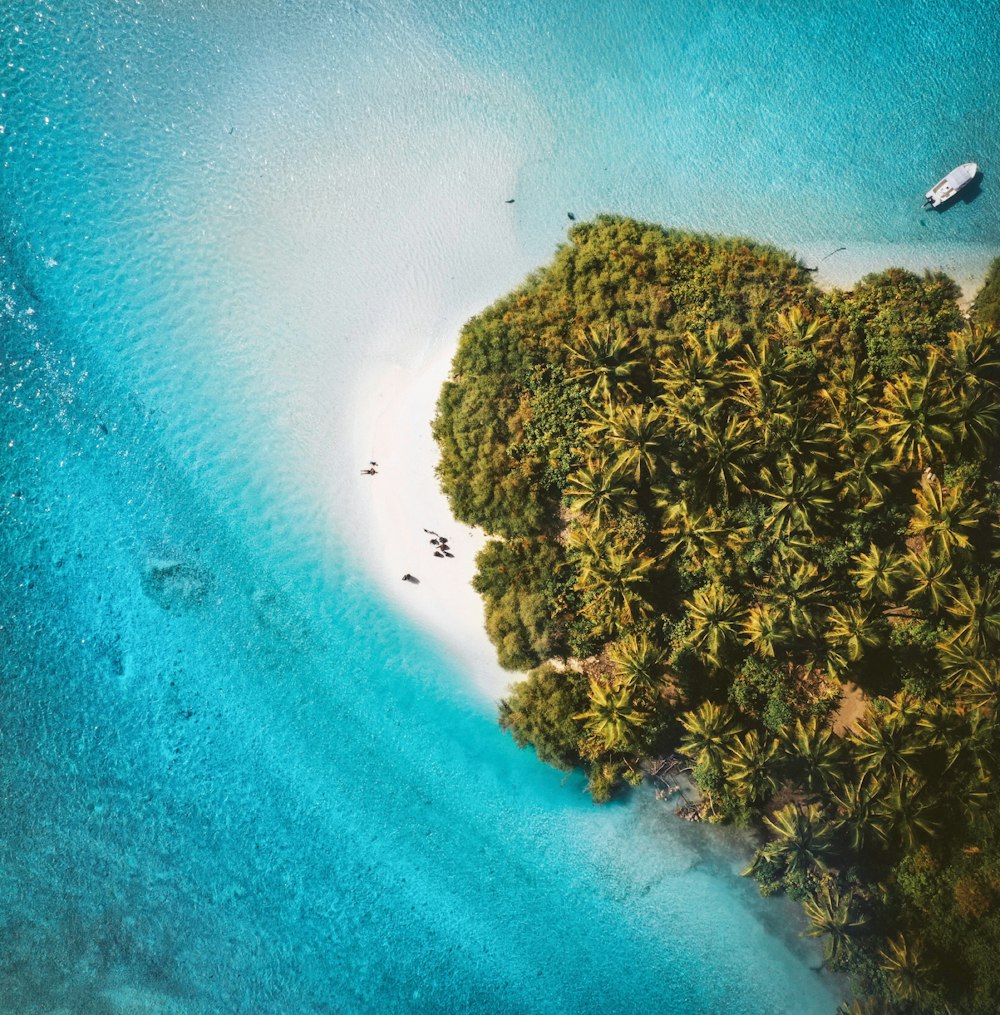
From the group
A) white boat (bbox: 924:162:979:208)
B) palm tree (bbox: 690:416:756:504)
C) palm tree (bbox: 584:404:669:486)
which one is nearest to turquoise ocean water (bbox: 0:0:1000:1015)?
white boat (bbox: 924:162:979:208)

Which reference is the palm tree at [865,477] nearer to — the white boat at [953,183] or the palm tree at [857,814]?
the palm tree at [857,814]

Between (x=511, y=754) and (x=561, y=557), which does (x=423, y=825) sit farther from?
(x=561, y=557)

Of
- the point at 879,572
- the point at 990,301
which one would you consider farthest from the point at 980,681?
the point at 990,301

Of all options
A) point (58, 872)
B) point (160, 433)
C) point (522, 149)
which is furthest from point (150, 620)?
point (522, 149)

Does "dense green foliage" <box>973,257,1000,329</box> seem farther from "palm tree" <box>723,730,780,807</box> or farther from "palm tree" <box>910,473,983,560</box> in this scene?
"palm tree" <box>723,730,780,807</box>

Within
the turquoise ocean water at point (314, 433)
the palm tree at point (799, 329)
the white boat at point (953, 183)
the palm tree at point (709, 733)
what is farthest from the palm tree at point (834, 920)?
the white boat at point (953, 183)

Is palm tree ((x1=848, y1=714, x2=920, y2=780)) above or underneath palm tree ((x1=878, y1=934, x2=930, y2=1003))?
above
